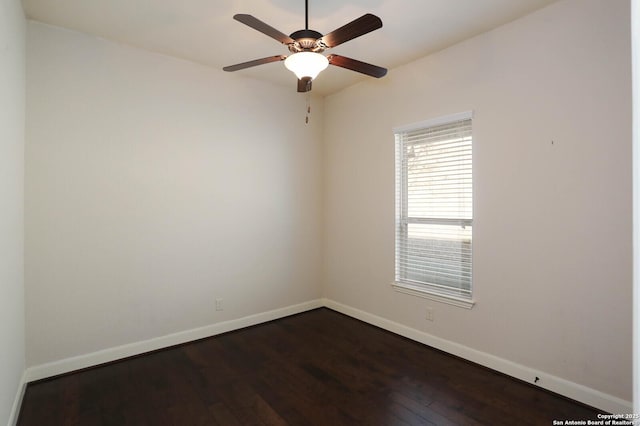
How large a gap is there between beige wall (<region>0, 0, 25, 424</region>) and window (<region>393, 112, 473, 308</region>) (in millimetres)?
3124

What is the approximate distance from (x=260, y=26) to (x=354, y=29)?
0.53 meters

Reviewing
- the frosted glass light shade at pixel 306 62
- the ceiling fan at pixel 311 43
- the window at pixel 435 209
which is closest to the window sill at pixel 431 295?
the window at pixel 435 209

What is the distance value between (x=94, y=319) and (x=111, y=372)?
47cm

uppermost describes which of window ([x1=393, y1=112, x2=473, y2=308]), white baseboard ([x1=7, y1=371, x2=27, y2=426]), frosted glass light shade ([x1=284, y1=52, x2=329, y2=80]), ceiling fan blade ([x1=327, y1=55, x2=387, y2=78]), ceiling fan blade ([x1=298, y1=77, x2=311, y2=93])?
ceiling fan blade ([x1=327, y1=55, x2=387, y2=78])

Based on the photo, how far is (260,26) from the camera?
1.85 meters

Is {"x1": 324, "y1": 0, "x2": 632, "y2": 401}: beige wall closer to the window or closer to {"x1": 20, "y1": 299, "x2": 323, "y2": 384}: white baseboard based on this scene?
the window

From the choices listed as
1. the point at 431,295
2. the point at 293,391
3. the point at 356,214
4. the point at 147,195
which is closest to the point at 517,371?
the point at 431,295

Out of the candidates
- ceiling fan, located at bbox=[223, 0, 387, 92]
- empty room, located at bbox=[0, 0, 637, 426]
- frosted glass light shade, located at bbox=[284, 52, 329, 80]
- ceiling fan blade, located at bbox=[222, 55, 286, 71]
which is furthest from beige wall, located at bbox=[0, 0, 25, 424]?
frosted glass light shade, located at bbox=[284, 52, 329, 80]

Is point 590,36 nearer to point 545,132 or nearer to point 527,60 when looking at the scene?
point 527,60

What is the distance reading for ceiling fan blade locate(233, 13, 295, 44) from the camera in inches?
69.4

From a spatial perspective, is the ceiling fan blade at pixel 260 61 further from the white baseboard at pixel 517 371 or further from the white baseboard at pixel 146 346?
the white baseboard at pixel 517 371

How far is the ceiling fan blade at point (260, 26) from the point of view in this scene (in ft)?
5.78

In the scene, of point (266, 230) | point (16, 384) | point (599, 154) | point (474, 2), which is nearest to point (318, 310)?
point (266, 230)

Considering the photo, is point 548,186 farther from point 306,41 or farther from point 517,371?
point 306,41
